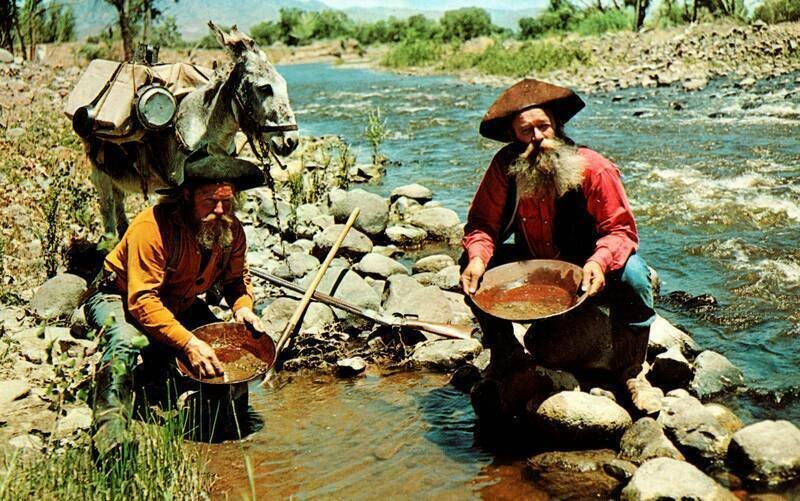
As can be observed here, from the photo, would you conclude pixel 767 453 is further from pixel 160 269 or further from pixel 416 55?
pixel 416 55

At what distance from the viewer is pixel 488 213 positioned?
4312 millimetres

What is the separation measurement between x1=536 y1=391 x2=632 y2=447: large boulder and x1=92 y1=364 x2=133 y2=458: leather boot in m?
1.94

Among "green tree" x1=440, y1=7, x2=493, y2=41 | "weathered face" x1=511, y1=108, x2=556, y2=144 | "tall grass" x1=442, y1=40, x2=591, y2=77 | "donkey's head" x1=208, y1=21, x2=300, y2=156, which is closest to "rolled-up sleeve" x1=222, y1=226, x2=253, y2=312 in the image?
"donkey's head" x1=208, y1=21, x2=300, y2=156

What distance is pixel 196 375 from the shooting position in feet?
12.8

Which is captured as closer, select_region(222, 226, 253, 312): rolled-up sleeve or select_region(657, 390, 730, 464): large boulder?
select_region(657, 390, 730, 464): large boulder

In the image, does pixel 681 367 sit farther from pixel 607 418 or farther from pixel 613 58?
pixel 613 58

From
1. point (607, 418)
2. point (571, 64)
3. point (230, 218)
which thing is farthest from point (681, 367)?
point (571, 64)

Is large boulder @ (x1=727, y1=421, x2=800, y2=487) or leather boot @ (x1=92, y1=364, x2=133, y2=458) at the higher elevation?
leather boot @ (x1=92, y1=364, x2=133, y2=458)

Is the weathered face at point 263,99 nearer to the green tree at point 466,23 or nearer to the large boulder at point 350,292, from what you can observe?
the large boulder at point 350,292

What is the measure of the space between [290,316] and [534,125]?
89.4 inches

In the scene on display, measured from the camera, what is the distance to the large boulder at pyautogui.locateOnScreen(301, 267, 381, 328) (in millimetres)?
5621

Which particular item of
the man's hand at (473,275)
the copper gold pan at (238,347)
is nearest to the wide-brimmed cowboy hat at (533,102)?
the man's hand at (473,275)

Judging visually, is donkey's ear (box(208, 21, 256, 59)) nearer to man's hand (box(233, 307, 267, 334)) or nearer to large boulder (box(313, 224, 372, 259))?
large boulder (box(313, 224, 372, 259))

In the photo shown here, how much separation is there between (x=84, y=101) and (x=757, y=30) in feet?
77.4
